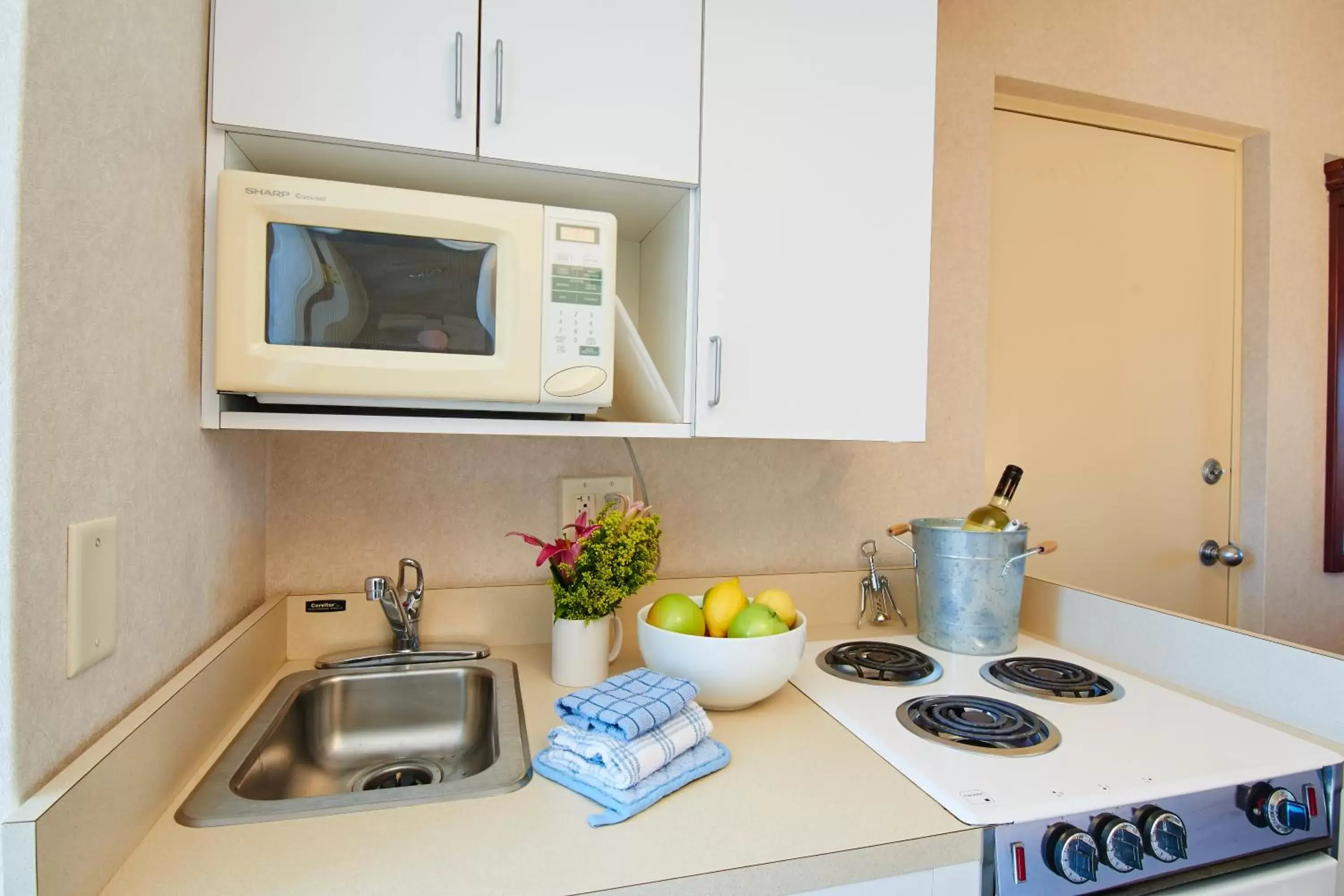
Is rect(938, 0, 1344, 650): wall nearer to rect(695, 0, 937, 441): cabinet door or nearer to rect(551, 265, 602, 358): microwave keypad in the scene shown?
rect(695, 0, 937, 441): cabinet door

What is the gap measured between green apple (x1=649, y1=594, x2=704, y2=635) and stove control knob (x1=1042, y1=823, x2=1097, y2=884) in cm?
55

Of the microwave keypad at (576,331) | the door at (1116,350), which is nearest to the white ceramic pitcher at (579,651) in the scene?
the microwave keypad at (576,331)

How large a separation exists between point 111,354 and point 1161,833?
52.8 inches

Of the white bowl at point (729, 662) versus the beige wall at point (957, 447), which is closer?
the white bowl at point (729, 662)

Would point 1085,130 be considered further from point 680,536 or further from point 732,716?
point 732,716

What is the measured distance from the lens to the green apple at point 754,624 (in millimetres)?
1110

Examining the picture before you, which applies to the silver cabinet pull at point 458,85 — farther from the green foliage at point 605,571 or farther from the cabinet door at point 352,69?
the green foliage at point 605,571

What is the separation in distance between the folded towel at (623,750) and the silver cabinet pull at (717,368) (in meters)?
0.50

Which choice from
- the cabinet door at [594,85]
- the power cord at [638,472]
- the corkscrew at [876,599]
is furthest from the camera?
the corkscrew at [876,599]

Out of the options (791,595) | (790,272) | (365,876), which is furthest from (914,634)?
(365,876)

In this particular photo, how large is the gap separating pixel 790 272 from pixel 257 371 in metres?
0.84

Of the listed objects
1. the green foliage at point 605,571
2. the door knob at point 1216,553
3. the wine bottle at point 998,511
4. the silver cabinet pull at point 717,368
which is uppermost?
the silver cabinet pull at point 717,368

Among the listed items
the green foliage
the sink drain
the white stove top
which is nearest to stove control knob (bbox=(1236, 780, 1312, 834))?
the white stove top

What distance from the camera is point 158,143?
32.1 inches
